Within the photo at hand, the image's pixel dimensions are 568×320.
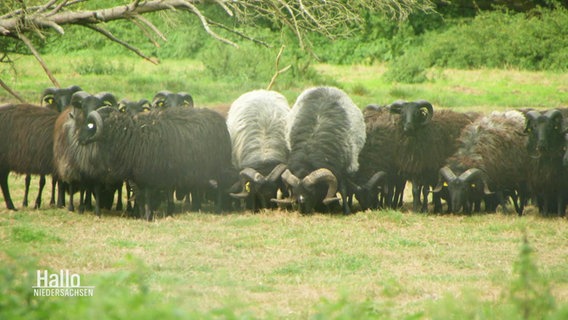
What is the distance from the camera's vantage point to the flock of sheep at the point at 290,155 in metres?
13.2

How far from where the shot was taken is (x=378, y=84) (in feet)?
98.0

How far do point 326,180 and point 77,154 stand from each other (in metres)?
3.63

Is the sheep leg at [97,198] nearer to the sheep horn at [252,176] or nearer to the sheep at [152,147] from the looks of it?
the sheep at [152,147]

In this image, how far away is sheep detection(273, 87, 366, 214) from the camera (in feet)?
44.9

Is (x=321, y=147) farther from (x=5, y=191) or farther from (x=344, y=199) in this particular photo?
(x=5, y=191)

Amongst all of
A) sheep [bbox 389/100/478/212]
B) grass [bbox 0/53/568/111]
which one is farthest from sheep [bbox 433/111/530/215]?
grass [bbox 0/53/568/111]

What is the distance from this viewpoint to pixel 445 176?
1373cm

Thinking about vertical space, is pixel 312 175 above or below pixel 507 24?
below

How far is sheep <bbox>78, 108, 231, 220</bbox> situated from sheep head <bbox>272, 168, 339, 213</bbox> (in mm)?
1187

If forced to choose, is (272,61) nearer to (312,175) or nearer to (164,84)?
(164,84)

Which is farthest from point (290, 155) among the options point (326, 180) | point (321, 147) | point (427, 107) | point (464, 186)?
point (464, 186)

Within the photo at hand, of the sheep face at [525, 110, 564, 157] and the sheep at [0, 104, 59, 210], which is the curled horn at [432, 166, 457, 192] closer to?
the sheep face at [525, 110, 564, 157]

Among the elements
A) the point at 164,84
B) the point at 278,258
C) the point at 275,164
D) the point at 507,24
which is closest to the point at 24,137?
the point at 275,164

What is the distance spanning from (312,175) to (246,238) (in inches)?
100
